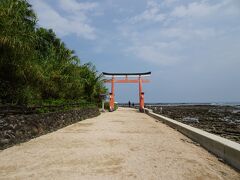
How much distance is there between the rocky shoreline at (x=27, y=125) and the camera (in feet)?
22.8

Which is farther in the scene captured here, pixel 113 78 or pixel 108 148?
pixel 113 78

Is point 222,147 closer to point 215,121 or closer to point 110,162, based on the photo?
point 110,162

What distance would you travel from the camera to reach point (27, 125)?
27.2 feet

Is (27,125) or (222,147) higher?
(27,125)

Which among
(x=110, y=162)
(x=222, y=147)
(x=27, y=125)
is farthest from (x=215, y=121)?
(x=110, y=162)

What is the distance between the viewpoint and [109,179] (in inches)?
161

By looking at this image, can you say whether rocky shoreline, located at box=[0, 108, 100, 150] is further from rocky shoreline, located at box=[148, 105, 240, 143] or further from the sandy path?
rocky shoreline, located at box=[148, 105, 240, 143]

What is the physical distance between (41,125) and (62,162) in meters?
4.66

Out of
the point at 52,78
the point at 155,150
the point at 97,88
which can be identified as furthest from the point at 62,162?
the point at 97,88

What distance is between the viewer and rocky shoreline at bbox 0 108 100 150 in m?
6.95

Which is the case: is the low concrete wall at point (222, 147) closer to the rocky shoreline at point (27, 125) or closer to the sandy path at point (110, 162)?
the sandy path at point (110, 162)

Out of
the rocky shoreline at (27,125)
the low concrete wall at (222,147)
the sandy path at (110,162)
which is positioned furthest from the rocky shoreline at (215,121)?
the rocky shoreline at (27,125)

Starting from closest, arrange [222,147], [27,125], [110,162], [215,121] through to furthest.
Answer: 1. [110,162]
2. [222,147]
3. [27,125]
4. [215,121]

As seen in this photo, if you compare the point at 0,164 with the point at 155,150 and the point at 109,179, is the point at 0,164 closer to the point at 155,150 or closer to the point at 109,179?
the point at 109,179
